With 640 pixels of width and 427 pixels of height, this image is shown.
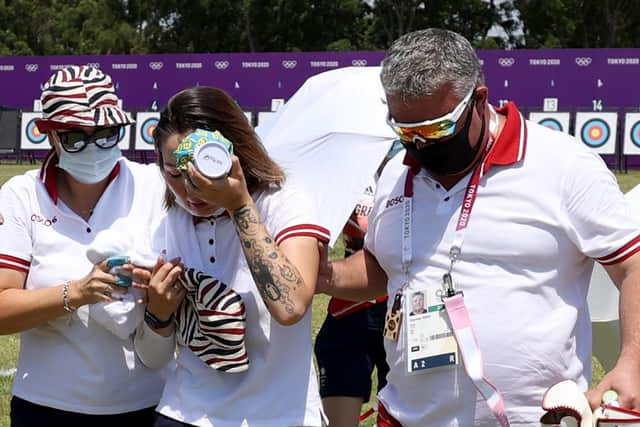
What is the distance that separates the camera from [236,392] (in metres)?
2.47

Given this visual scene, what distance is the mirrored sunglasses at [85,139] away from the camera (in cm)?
281

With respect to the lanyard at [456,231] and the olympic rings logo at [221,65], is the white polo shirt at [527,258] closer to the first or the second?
the lanyard at [456,231]

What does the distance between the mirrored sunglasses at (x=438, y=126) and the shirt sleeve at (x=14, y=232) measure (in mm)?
1019

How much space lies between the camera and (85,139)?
9.25 feet

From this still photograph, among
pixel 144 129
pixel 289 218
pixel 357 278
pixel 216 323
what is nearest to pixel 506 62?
pixel 144 129

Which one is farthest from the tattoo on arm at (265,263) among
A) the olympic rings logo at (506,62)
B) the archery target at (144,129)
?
the olympic rings logo at (506,62)

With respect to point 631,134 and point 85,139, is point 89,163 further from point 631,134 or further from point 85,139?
point 631,134

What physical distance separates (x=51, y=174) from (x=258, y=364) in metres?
0.84

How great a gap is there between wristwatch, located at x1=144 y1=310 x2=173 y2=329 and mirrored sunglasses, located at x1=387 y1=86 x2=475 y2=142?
2.43 ft

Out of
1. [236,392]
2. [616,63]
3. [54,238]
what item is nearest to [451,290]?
[236,392]

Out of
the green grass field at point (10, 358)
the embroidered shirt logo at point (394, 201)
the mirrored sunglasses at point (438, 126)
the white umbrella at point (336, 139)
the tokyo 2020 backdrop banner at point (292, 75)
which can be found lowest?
the tokyo 2020 backdrop banner at point (292, 75)

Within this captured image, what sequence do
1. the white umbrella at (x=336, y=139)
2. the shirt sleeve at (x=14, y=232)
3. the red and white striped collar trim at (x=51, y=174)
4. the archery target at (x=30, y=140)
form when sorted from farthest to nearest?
1. the archery target at (x=30, y=140)
2. the white umbrella at (x=336, y=139)
3. the red and white striped collar trim at (x=51, y=174)
4. the shirt sleeve at (x=14, y=232)

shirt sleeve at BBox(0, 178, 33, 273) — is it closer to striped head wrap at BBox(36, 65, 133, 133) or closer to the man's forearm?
striped head wrap at BBox(36, 65, 133, 133)

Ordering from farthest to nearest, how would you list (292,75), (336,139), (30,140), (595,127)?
(292,75) → (30,140) → (595,127) → (336,139)
